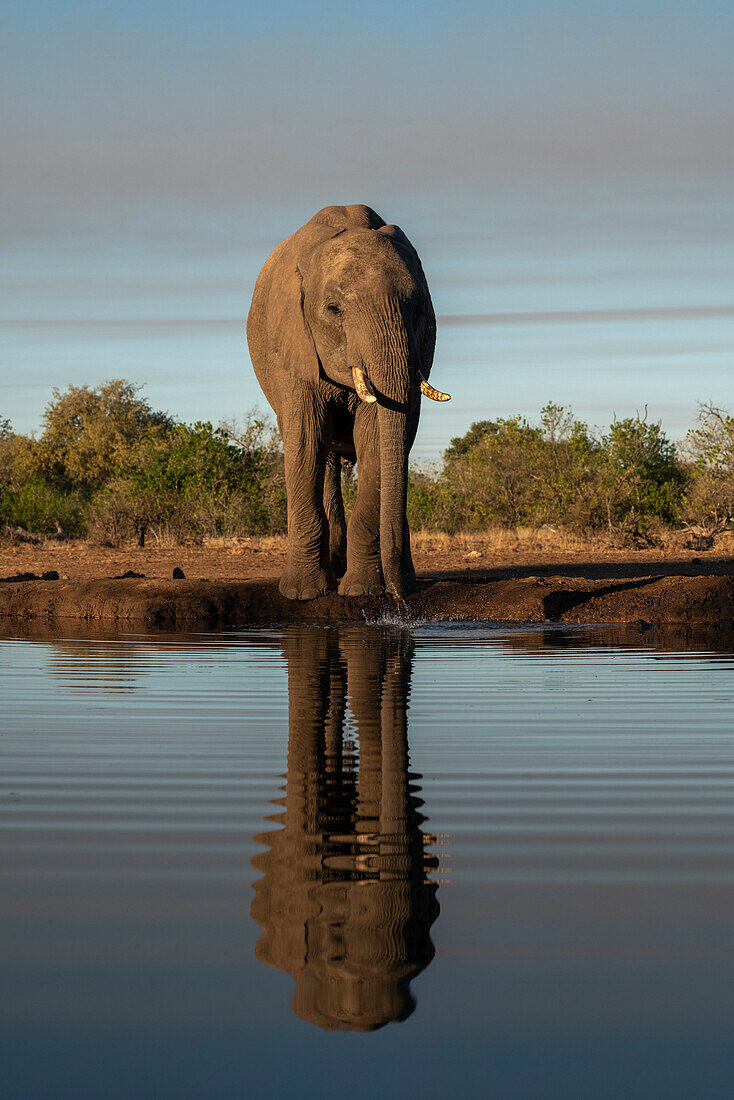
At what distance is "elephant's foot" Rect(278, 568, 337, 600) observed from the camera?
40.3 feet

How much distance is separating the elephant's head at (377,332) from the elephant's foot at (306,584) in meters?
1.18

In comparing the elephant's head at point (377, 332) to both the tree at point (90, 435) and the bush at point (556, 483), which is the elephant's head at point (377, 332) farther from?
the tree at point (90, 435)

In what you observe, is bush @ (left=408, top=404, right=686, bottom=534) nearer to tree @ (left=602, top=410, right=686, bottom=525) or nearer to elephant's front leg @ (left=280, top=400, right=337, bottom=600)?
tree @ (left=602, top=410, right=686, bottom=525)

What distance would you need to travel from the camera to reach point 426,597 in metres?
11.8

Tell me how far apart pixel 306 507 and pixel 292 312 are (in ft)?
6.08

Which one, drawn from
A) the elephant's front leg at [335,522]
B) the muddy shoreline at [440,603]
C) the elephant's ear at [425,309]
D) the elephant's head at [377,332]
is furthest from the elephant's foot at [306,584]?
the elephant's ear at [425,309]

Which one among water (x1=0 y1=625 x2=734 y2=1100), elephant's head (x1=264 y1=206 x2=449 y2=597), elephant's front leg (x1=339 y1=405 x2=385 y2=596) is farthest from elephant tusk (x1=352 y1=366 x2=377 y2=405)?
water (x1=0 y1=625 x2=734 y2=1100)

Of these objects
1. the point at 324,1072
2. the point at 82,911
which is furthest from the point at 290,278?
the point at 324,1072

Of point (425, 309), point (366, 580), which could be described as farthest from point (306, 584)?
point (425, 309)

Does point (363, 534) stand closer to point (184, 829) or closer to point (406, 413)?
point (406, 413)

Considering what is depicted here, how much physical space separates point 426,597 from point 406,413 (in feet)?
5.46

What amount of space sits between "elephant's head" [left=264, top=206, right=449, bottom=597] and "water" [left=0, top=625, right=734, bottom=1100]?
5.48 meters

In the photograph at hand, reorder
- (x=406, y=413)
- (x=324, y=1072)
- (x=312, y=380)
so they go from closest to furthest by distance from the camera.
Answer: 1. (x=324, y=1072)
2. (x=406, y=413)
3. (x=312, y=380)

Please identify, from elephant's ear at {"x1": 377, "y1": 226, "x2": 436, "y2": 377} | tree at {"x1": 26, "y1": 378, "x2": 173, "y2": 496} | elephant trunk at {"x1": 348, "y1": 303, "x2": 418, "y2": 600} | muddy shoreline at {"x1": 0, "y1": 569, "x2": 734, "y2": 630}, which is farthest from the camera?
tree at {"x1": 26, "y1": 378, "x2": 173, "y2": 496}
